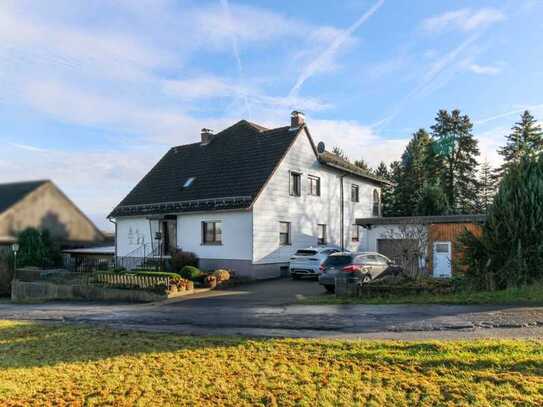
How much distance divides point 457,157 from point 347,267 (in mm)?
46495

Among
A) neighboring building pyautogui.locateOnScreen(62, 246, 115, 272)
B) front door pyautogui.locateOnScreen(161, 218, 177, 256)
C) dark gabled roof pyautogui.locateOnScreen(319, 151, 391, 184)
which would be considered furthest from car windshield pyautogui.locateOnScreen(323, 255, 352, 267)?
neighboring building pyautogui.locateOnScreen(62, 246, 115, 272)

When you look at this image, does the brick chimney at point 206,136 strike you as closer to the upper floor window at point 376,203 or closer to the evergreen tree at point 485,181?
the upper floor window at point 376,203

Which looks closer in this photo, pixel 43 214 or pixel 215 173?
pixel 215 173

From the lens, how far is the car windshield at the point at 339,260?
1781 cm

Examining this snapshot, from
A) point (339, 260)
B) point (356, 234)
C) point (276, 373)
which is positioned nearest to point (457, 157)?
point (356, 234)

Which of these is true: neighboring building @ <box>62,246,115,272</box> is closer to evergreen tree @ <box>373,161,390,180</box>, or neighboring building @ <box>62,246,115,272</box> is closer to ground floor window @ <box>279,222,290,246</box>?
ground floor window @ <box>279,222,290,246</box>

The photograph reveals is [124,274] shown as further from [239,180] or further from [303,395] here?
[303,395]

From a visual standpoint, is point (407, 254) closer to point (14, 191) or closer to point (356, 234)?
point (356, 234)

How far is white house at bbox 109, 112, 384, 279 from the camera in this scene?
25.8 metres

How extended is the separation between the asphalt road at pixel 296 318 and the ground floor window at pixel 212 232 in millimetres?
8029

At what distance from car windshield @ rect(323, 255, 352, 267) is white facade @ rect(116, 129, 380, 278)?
7435 millimetres

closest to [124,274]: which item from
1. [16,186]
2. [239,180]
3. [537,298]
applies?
[239,180]

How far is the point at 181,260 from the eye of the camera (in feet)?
84.7

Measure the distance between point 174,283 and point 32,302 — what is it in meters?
7.09
